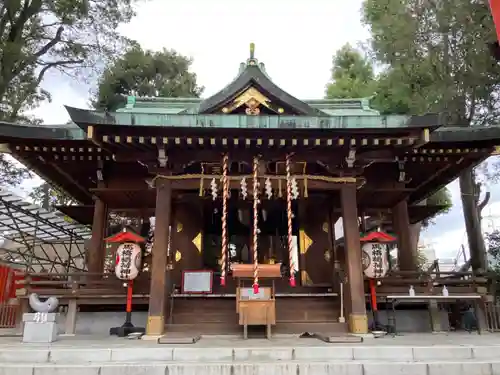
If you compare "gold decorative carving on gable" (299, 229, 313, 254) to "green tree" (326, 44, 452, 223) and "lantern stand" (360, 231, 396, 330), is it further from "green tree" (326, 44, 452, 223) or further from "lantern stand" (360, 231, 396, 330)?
"green tree" (326, 44, 452, 223)

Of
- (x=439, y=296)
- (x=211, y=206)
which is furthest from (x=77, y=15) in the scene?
(x=439, y=296)

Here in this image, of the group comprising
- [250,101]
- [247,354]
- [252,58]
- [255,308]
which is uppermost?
[252,58]

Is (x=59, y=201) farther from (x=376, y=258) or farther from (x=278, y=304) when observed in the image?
(x=376, y=258)

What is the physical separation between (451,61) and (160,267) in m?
13.9

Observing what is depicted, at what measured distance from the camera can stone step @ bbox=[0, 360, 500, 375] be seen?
613 cm

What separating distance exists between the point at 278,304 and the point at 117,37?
16.9m

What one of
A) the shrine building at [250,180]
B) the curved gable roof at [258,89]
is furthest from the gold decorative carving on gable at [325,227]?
the curved gable roof at [258,89]

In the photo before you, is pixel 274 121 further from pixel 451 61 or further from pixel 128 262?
pixel 451 61

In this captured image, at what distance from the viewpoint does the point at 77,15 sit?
62.2 feet

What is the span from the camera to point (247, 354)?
670 centimetres

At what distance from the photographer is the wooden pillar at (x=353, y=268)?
902 centimetres

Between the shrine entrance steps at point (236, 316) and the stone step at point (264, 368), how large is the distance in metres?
2.74

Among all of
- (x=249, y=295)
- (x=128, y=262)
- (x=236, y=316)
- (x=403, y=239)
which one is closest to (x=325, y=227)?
(x=403, y=239)

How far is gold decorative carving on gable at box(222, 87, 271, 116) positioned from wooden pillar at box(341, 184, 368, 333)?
3120 mm
